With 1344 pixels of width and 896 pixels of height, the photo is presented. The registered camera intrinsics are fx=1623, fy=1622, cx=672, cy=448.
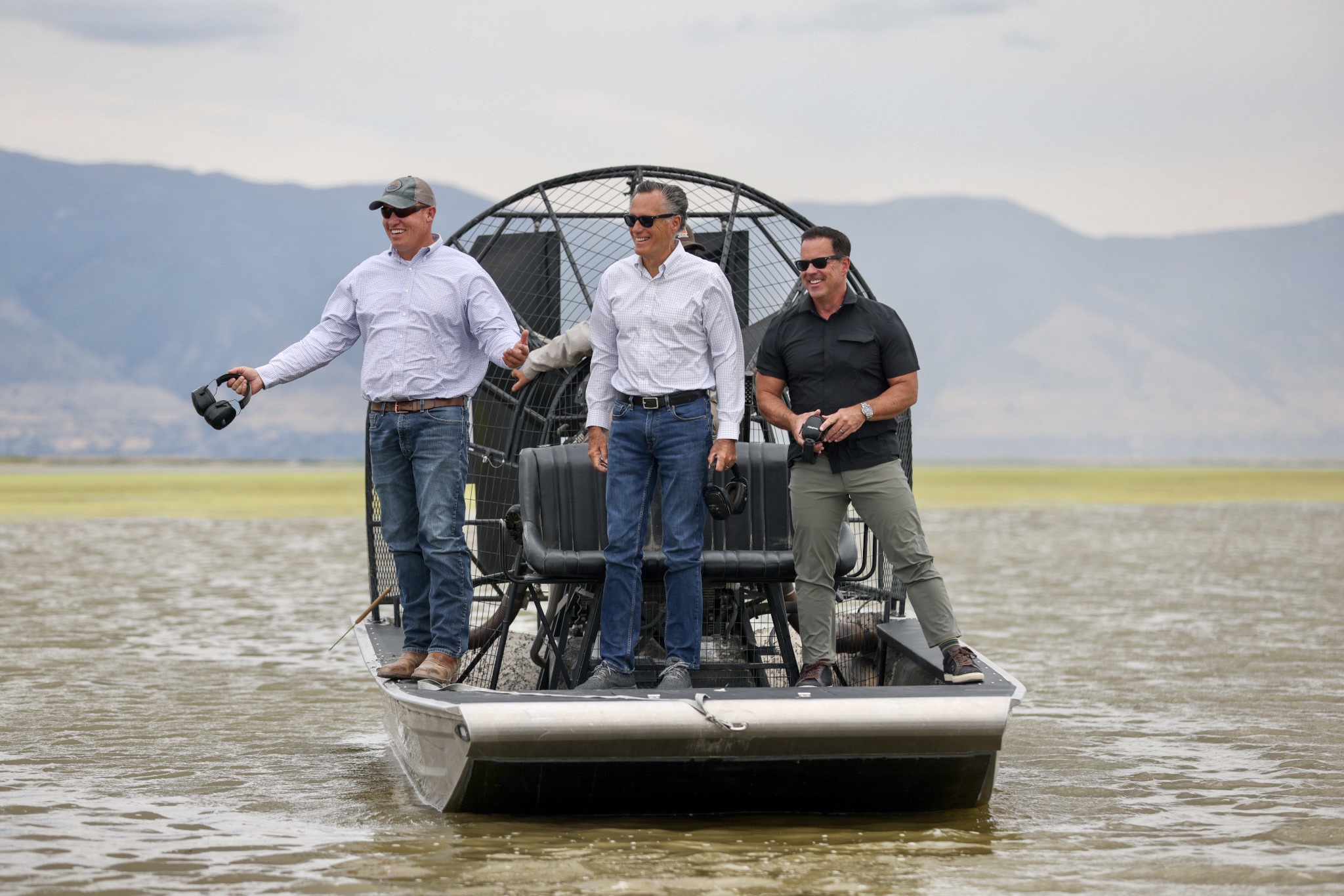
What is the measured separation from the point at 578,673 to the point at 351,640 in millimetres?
5670

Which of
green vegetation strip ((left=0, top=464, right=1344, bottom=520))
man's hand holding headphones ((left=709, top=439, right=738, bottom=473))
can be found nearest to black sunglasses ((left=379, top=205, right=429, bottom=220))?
man's hand holding headphones ((left=709, top=439, right=738, bottom=473))

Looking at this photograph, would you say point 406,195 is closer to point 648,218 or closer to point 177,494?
point 648,218

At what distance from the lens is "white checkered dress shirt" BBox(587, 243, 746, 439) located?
232 inches

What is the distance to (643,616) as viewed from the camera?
7016 millimetres

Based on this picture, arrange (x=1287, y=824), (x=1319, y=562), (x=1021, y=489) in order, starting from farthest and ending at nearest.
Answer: (x=1021, y=489) → (x=1319, y=562) → (x=1287, y=824)

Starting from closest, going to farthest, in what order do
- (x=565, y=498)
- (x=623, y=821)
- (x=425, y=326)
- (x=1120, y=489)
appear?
1. (x=623, y=821)
2. (x=425, y=326)
3. (x=565, y=498)
4. (x=1120, y=489)

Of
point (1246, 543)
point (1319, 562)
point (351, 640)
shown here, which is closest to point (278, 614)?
point (351, 640)

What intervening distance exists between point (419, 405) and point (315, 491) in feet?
134

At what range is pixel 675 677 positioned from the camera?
5.83 m

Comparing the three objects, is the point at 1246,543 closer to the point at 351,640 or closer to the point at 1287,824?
the point at 351,640

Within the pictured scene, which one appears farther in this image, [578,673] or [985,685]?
[578,673]

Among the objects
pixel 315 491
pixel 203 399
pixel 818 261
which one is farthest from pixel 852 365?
pixel 315 491

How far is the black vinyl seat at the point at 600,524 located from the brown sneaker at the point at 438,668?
470 millimetres

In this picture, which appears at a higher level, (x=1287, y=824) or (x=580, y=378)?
(x=580, y=378)
